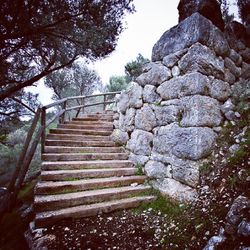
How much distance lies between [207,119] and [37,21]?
5580 mm

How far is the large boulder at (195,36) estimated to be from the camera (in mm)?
3594


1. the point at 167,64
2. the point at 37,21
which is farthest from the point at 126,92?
the point at 37,21

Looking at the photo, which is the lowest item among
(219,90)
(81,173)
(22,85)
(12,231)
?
(12,231)

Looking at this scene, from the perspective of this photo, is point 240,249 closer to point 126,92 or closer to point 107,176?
point 107,176

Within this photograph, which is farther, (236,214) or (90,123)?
(90,123)

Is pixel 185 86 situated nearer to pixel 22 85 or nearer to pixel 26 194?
pixel 26 194

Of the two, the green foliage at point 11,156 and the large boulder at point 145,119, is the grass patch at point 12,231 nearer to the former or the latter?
the large boulder at point 145,119

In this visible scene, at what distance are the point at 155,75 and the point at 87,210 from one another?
2.82 metres

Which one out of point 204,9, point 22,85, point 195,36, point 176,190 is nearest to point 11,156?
point 22,85

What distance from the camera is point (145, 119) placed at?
451 cm

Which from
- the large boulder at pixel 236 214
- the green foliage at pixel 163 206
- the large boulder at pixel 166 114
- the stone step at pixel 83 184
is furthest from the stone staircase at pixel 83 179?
the large boulder at pixel 236 214

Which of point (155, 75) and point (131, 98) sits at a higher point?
point (155, 75)

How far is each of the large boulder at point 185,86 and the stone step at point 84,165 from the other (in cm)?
173

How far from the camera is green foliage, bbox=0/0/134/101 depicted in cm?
588
